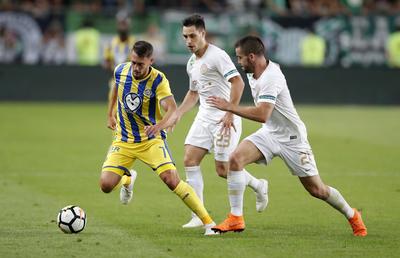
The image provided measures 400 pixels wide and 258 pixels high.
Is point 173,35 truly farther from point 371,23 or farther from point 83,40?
point 371,23

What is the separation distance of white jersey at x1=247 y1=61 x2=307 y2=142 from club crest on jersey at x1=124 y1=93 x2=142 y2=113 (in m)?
1.20

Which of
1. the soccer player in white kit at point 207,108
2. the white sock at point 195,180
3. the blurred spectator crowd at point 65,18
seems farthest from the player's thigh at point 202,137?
the blurred spectator crowd at point 65,18

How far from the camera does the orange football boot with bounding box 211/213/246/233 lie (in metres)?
9.29

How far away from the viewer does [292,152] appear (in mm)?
9484

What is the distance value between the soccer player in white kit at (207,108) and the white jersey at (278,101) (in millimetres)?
653

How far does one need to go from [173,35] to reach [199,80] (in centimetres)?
1836

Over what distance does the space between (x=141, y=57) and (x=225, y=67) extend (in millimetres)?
1204

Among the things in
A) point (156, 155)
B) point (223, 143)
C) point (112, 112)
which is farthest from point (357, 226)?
point (112, 112)

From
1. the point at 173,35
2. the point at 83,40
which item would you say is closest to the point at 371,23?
the point at 173,35

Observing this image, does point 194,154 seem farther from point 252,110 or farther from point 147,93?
point 252,110

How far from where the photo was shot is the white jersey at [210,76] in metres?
10.3

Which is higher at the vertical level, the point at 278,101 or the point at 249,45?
the point at 249,45

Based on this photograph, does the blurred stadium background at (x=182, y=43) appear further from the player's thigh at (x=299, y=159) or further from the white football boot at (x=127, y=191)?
the player's thigh at (x=299, y=159)

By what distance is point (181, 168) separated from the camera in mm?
15539
